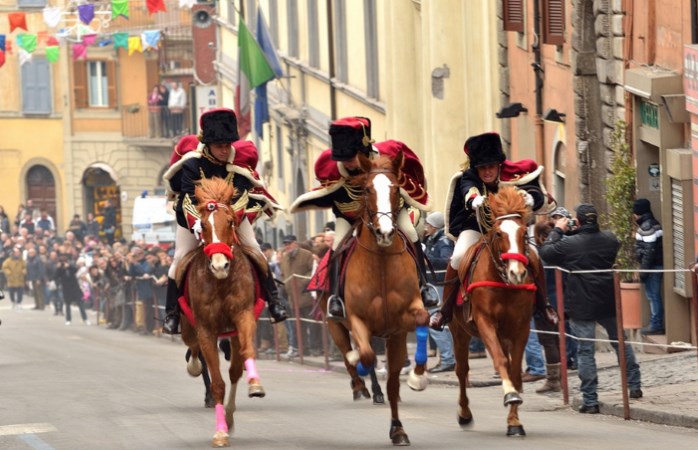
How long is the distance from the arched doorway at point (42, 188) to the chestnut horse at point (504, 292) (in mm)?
60603

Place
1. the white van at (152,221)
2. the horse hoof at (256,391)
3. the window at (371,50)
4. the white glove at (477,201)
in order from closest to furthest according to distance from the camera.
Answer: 1. the horse hoof at (256,391)
2. the white glove at (477,201)
3. the window at (371,50)
4. the white van at (152,221)

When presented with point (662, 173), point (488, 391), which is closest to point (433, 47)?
point (662, 173)

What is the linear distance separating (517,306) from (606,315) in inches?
80.6

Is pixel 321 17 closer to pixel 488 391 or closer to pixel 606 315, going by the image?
pixel 488 391

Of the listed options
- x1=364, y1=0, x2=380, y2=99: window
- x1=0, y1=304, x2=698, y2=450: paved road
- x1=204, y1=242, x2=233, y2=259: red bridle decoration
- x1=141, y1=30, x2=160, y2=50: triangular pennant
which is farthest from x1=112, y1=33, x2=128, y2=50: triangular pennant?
x1=204, y1=242, x2=233, y2=259: red bridle decoration

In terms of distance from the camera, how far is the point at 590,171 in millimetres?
27438

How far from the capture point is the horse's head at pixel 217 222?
15.9 metres

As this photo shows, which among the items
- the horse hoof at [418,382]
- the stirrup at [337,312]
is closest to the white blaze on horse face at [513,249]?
the horse hoof at [418,382]

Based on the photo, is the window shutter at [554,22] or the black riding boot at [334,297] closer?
the black riding boot at [334,297]

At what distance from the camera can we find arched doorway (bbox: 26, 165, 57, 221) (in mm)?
76375

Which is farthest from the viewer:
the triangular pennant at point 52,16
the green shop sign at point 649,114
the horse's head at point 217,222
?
the triangular pennant at point 52,16

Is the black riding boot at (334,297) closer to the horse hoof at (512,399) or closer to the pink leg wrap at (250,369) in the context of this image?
the pink leg wrap at (250,369)

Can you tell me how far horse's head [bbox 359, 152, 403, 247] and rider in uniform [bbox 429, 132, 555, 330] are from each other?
94 cm

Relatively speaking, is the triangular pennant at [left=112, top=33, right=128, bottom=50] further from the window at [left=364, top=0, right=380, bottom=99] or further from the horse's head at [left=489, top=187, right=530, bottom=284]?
the horse's head at [left=489, top=187, right=530, bottom=284]
